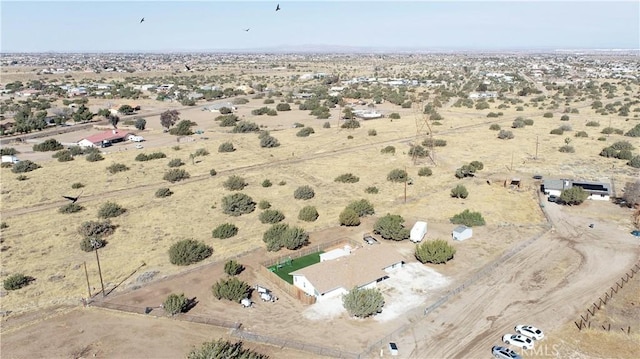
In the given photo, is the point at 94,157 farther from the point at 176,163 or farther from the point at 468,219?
the point at 468,219

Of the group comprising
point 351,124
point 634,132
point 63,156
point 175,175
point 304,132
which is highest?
point 351,124

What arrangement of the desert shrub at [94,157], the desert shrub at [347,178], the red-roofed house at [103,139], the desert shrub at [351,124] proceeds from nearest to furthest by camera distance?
the desert shrub at [347,178] < the desert shrub at [94,157] < the red-roofed house at [103,139] < the desert shrub at [351,124]

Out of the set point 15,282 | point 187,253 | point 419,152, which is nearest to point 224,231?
point 187,253

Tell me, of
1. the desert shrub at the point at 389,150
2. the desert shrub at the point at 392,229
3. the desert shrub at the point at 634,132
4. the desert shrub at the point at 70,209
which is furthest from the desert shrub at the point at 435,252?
the desert shrub at the point at 634,132

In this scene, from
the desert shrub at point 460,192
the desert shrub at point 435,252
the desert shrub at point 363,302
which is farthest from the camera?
the desert shrub at point 460,192

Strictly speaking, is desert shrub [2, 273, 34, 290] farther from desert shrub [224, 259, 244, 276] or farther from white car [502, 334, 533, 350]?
white car [502, 334, 533, 350]

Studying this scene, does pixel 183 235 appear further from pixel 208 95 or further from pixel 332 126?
pixel 208 95

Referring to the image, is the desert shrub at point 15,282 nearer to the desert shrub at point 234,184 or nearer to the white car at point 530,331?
the desert shrub at point 234,184
